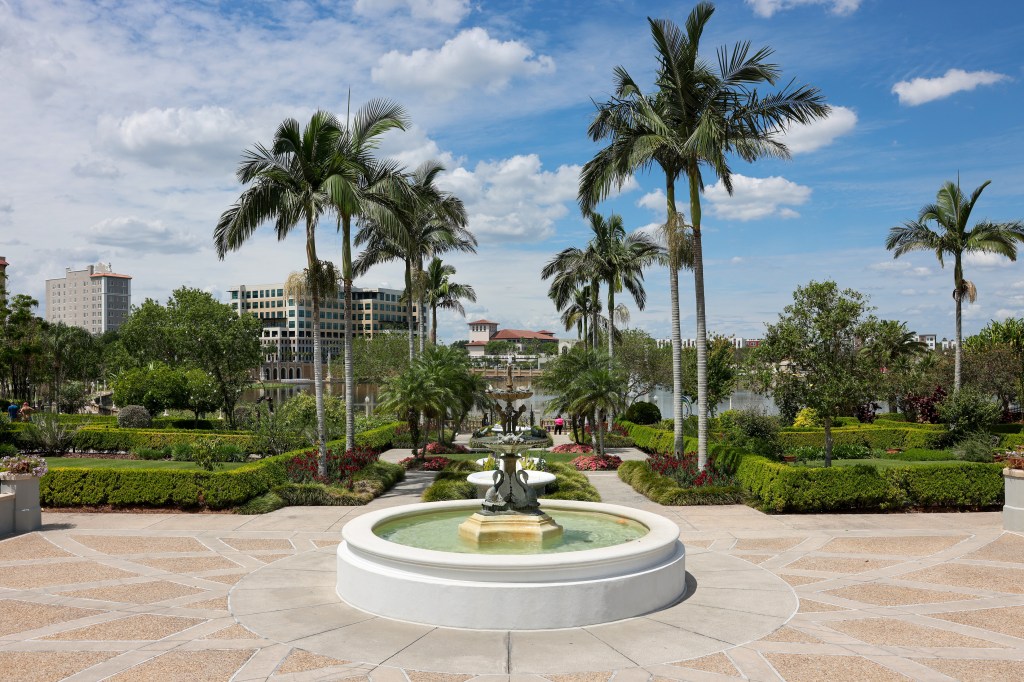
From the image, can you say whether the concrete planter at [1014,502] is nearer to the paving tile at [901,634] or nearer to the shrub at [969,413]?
the paving tile at [901,634]

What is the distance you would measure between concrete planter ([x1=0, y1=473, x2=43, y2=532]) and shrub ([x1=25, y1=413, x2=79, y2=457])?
16206mm

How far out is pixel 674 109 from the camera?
790 inches

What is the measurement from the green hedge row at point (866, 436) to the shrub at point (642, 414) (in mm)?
8189

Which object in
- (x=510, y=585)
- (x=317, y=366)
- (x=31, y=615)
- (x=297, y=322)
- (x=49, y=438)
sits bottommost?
(x=31, y=615)

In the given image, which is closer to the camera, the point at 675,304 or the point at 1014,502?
the point at 1014,502

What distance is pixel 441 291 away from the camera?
41.5 metres

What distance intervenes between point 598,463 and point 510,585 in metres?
18.1

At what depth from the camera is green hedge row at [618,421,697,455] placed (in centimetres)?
2527

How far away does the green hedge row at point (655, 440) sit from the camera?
995 inches

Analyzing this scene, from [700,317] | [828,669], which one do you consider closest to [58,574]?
[828,669]

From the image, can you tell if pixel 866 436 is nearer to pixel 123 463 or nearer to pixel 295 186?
pixel 295 186

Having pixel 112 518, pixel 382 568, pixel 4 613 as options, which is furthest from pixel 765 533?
pixel 112 518

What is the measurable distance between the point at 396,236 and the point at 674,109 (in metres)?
8.43

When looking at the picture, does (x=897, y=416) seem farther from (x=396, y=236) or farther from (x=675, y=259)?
(x=396, y=236)
